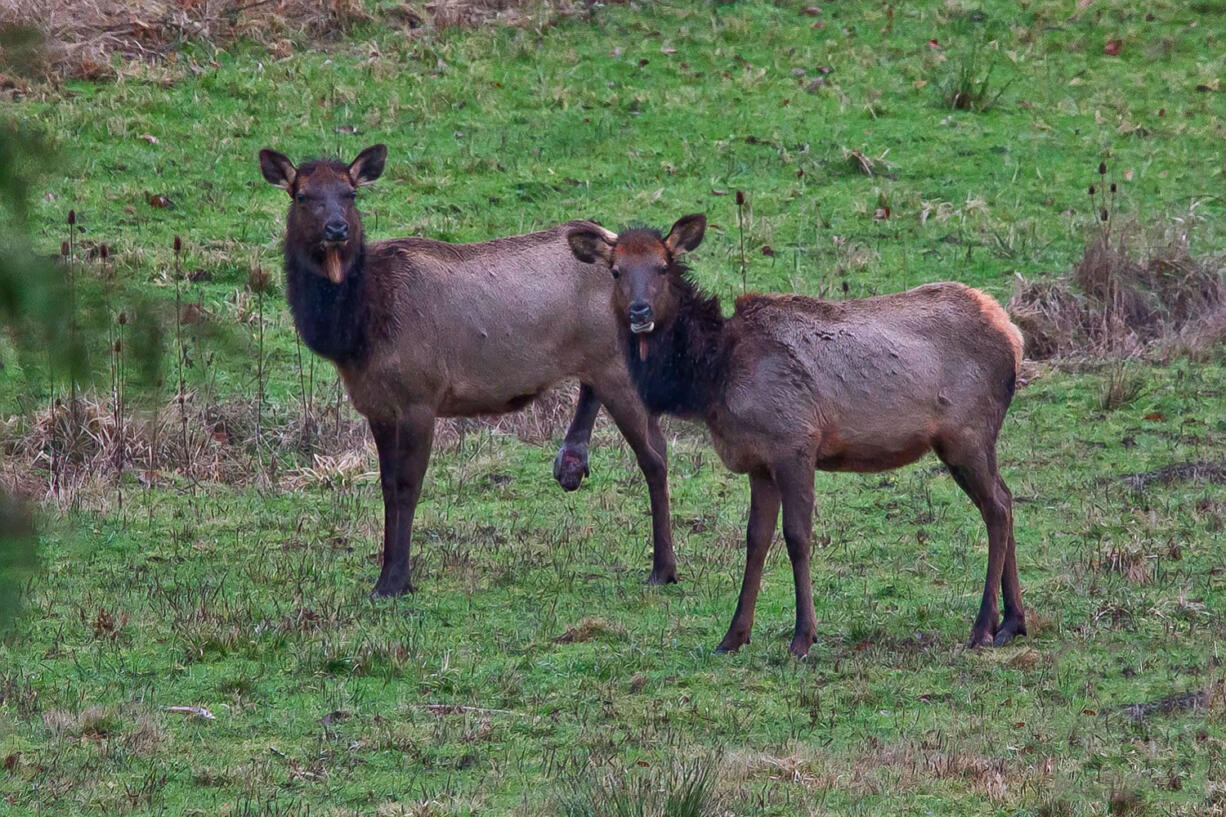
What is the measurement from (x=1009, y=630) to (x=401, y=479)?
4.04 meters

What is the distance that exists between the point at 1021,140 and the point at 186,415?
11106mm

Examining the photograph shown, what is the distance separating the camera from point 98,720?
7992mm

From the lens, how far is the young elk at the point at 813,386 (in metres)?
9.38

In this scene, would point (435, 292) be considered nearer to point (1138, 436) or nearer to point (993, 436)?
point (993, 436)

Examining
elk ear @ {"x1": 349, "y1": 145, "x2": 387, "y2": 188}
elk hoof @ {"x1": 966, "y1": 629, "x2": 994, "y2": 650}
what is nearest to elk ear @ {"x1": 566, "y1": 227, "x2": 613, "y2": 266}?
elk ear @ {"x1": 349, "y1": 145, "x2": 387, "y2": 188}

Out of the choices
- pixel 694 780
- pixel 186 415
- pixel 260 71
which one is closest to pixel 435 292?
pixel 186 415

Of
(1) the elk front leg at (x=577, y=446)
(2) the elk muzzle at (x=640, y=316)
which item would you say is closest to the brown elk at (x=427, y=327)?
(1) the elk front leg at (x=577, y=446)

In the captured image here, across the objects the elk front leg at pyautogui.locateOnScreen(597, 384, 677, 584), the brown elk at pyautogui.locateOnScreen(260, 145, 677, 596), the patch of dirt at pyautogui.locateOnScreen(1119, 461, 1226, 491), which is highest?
the brown elk at pyautogui.locateOnScreen(260, 145, 677, 596)

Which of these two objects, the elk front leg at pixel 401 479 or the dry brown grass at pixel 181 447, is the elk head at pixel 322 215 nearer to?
the elk front leg at pixel 401 479

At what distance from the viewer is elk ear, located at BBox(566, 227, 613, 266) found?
400 inches

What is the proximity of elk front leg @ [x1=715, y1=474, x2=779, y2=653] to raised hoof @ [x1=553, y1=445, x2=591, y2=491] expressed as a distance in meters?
3.15

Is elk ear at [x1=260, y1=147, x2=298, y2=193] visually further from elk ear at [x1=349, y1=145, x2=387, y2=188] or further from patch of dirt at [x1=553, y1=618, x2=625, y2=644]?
patch of dirt at [x1=553, y1=618, x2=625, y2=644]

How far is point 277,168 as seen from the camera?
37.7 ft

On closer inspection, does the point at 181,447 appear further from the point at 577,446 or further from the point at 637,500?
the point at 637,500
